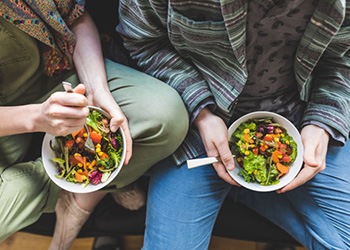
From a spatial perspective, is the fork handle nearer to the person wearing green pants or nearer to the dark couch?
the person wearing green pants

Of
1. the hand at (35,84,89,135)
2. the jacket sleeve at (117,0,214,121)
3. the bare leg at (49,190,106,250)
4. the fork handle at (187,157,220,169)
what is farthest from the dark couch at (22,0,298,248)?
the hand at (35,84,89,135)

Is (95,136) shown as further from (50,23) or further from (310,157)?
(310,157)

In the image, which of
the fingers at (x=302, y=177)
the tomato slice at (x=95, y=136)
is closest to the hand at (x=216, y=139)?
the fingers at (x=302, y=177)

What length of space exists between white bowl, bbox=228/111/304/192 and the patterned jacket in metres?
0.04

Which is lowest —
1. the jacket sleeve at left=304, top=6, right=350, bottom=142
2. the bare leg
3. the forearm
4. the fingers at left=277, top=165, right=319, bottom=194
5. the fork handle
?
the bare leg

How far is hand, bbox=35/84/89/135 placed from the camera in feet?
2.11

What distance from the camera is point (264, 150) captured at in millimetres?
863

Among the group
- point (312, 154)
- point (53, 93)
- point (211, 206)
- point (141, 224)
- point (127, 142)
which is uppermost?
point (53, 93)

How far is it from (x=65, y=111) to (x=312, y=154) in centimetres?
50

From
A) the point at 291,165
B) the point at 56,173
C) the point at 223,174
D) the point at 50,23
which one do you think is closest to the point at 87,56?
the point at 50,23

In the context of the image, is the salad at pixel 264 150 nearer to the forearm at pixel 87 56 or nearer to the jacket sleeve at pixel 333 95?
the jacket sleeve at pixel 333 95

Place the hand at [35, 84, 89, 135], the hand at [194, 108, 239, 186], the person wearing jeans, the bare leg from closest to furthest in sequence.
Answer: the hand at [35, 84, 89, 135]
the person wearing jeans
the hand at [194, 108, 239, 186]
the bare leg

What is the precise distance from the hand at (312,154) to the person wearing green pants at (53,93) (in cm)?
25

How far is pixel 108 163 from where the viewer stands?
2.66 ft
